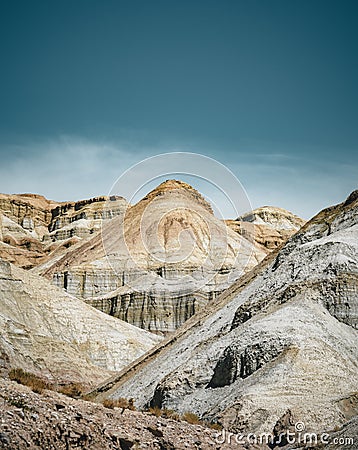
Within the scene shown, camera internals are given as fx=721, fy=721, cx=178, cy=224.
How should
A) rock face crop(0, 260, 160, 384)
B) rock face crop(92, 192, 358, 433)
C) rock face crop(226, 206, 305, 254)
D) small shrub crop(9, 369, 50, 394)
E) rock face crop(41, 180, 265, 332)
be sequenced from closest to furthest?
small shrub crop(9, 369, 50, 394) → rock face crop(92, 192, 358, 433) → rock face crop(0, 260, 160, 384) → rock face crop(41, 180, 265, 332) → rock face crop(226, 206, 305, 254)

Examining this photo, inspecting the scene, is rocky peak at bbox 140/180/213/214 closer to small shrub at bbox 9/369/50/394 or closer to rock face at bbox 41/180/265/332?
rock face at bbox 41/180/265/332

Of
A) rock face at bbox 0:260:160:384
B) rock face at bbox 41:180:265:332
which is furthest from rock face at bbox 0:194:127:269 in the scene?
rock face at bbox 0:260:160:384

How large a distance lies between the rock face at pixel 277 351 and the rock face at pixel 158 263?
52.9 meters

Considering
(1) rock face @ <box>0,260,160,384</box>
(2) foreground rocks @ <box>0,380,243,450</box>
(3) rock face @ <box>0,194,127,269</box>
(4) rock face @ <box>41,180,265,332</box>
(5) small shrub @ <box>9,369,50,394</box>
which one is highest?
(3) rock face @ <box>0,194,127,269</box>

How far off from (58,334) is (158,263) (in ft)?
168

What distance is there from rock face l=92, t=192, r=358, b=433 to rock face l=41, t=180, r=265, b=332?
173 ft

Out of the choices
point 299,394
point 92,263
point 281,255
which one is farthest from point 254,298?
point 92,263

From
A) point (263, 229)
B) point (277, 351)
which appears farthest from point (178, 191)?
point (277, 351)

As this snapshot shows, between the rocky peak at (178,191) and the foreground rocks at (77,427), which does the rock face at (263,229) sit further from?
the foreground rocks at (77,427)

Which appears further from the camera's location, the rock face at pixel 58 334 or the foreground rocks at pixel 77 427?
the rock face at pixel 58 334

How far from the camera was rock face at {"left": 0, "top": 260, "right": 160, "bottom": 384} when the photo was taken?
54.2 m

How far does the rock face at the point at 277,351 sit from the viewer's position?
2364cm

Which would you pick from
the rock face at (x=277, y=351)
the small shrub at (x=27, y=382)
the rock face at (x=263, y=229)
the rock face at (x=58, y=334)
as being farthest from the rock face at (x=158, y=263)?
the small shrub at (x=27, y=382)

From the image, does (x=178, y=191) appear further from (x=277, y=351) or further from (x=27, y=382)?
(x=27, y=382)
